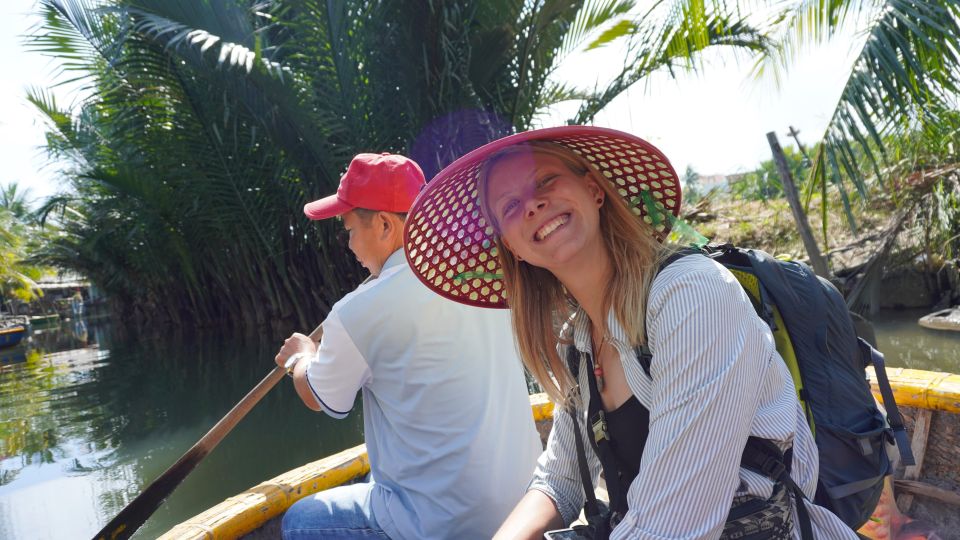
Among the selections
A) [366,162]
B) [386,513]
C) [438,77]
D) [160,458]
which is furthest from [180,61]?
[386,513]

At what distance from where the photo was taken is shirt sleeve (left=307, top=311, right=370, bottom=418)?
1.52 meters

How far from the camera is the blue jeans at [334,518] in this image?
5.13ft

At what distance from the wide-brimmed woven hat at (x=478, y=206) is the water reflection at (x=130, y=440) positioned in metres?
2.96

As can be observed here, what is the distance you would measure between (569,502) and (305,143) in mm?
7486

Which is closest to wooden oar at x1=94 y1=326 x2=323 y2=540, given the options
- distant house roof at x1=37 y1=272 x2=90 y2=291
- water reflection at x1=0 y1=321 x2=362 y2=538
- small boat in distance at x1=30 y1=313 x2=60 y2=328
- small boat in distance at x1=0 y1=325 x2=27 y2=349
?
water reflection at x1=0 y1=321 x2=362 y2=538

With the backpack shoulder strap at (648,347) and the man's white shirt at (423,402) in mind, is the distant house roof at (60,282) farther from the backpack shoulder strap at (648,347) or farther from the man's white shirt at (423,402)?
the backpack shoulder strap at (648,347)

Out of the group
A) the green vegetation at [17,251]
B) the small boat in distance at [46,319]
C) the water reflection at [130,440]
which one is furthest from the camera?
the small boat in distance at [46,319]

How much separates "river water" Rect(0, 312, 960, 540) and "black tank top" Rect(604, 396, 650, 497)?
3211mm

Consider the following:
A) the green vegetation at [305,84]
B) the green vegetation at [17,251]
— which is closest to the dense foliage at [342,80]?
the green vegetation at [305,84]

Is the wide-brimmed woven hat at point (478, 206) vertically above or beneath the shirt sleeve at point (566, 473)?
above

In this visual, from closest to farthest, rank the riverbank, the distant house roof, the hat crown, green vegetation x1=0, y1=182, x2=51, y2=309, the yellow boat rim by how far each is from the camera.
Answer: the hat crown < the yellow boat rim < the riverbank < green vegetation x1=0, y1=182, x2=51, y2=309 < the distant house roof

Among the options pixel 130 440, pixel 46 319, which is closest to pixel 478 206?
pixel 130 440

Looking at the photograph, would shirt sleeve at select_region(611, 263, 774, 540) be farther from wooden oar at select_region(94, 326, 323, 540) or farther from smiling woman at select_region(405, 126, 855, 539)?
wooden oar at select_region(94, 326, 323, 540)

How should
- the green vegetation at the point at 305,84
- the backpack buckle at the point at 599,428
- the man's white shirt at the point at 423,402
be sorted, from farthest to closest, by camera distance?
the green vegetation at the point at 305,84 < the man's white shirt at the point at 423,402 < the backpack buckle at the point at 599,428
